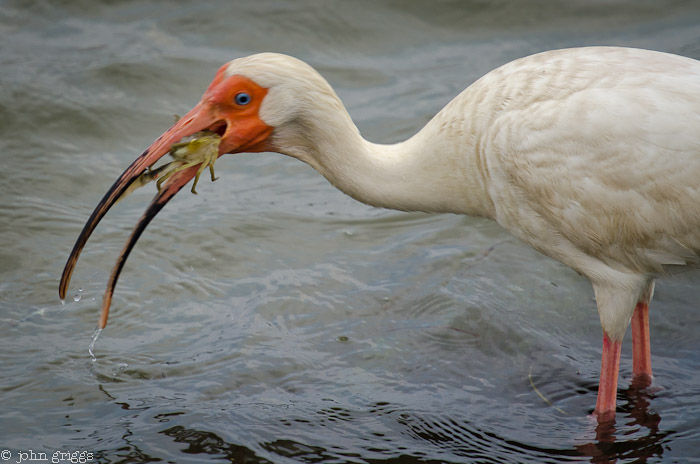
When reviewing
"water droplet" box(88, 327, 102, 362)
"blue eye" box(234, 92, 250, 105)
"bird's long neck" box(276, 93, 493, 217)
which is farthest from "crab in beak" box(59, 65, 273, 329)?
"water droplet" box(88, 327, 102, 362)

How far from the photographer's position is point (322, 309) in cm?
661

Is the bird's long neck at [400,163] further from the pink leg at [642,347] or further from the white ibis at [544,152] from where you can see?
the pink leg at [642,347]

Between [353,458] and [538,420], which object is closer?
[353,458]

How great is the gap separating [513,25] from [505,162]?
6423mm

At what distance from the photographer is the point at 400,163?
529 centimetres

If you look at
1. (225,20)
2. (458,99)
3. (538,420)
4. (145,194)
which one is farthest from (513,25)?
(538,420)

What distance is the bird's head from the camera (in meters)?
4.98

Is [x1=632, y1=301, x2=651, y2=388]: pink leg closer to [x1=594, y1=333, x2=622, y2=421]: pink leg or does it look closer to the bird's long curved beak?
[x1=594, y1=333, x2=622, y2=421]: pink leg

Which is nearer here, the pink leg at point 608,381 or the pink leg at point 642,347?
the pink leg at point 608,381

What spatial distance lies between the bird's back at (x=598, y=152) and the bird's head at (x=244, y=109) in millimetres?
975

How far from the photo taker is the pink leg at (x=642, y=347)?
5.71 metres

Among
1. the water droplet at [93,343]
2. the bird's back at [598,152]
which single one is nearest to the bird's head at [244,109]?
the bird's back at [598,152]

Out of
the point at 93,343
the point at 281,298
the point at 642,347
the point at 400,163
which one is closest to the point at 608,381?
the point at 642,347

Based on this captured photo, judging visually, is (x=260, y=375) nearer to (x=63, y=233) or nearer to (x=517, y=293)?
(x=517, y=293)
